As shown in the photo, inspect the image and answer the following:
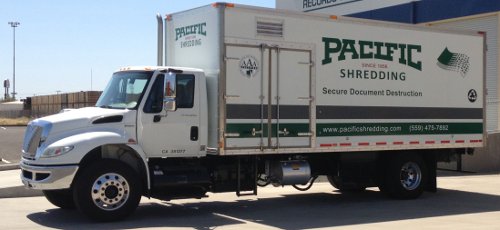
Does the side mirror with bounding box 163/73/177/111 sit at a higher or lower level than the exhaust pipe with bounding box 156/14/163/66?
lower

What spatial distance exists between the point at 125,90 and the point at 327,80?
3665 millimetres

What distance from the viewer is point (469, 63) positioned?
1392 cm

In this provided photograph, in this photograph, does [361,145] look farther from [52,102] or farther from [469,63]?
[52,102]

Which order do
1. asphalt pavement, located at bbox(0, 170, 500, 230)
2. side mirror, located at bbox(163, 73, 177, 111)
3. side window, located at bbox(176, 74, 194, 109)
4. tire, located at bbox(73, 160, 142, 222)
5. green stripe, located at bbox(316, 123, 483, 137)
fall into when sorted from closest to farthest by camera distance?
tire, located at bbox(73, 160, 142, 222) → asphalt pavement, located at bbox(0, 170, 500, 230) → side mirror, located at bbox(163, 73, 177, 111) → side window, located at bbox(176, 74, 194, 109) → green stripe, located at bbox(316, 123, 483, 137)

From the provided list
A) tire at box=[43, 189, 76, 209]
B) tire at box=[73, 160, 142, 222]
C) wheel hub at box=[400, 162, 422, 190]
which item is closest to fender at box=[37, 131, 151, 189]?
tire at box=[73, 160, 142, 222]

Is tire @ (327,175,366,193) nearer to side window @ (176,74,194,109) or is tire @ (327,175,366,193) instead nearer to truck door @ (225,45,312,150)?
truck door @ (225,45,312,150)

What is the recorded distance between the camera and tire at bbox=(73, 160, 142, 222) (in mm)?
9789

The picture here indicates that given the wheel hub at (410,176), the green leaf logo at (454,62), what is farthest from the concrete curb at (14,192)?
the green leaf logo at (454,62)

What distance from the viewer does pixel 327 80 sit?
1195 centimetres

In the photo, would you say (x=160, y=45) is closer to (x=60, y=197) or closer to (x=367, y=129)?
(x=60, y=197)

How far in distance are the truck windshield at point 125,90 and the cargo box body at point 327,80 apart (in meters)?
1.14

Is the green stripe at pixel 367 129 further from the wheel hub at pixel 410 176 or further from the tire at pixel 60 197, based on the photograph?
the tire at pixel 60 197

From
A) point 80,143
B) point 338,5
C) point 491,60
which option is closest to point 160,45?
point 80,143

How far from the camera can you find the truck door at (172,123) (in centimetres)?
1039
